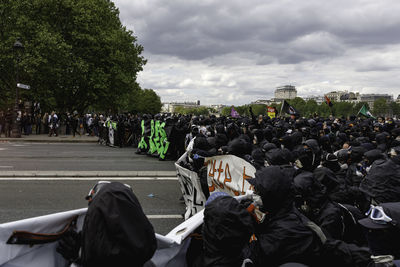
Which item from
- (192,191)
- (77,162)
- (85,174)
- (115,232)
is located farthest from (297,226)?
(77,162)

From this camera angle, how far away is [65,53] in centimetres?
2453

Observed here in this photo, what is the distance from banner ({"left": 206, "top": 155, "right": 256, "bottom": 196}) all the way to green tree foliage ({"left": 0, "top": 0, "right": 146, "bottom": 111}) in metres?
21.2

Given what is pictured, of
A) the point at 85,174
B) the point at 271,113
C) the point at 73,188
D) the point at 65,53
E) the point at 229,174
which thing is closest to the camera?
the point at 229,174

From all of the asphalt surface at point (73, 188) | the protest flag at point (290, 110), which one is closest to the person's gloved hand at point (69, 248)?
the asphalt surface at point (73, 188)

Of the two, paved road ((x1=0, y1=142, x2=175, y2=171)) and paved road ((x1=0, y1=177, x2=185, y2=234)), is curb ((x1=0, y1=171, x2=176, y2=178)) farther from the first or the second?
paved road ((x1=0, y1=142, x2=175, y2=171))

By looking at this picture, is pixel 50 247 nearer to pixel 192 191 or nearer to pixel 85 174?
pixel 192 191

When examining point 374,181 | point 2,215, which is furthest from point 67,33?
point 374,181

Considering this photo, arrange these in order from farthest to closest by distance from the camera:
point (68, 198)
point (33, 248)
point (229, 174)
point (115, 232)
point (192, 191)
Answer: point (68, 198) → point (192, 191) → point (229, 174) → point (33, 248) → point (115, 232)

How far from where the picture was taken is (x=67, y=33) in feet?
87.6

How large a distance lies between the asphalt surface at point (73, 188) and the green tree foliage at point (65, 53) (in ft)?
42.7

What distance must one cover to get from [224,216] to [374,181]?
2782 millimetres

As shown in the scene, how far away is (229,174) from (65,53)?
2312 centimetres

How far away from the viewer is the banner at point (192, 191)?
540 centimetres

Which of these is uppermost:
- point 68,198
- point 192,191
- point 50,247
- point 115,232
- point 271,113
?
point 271,113
